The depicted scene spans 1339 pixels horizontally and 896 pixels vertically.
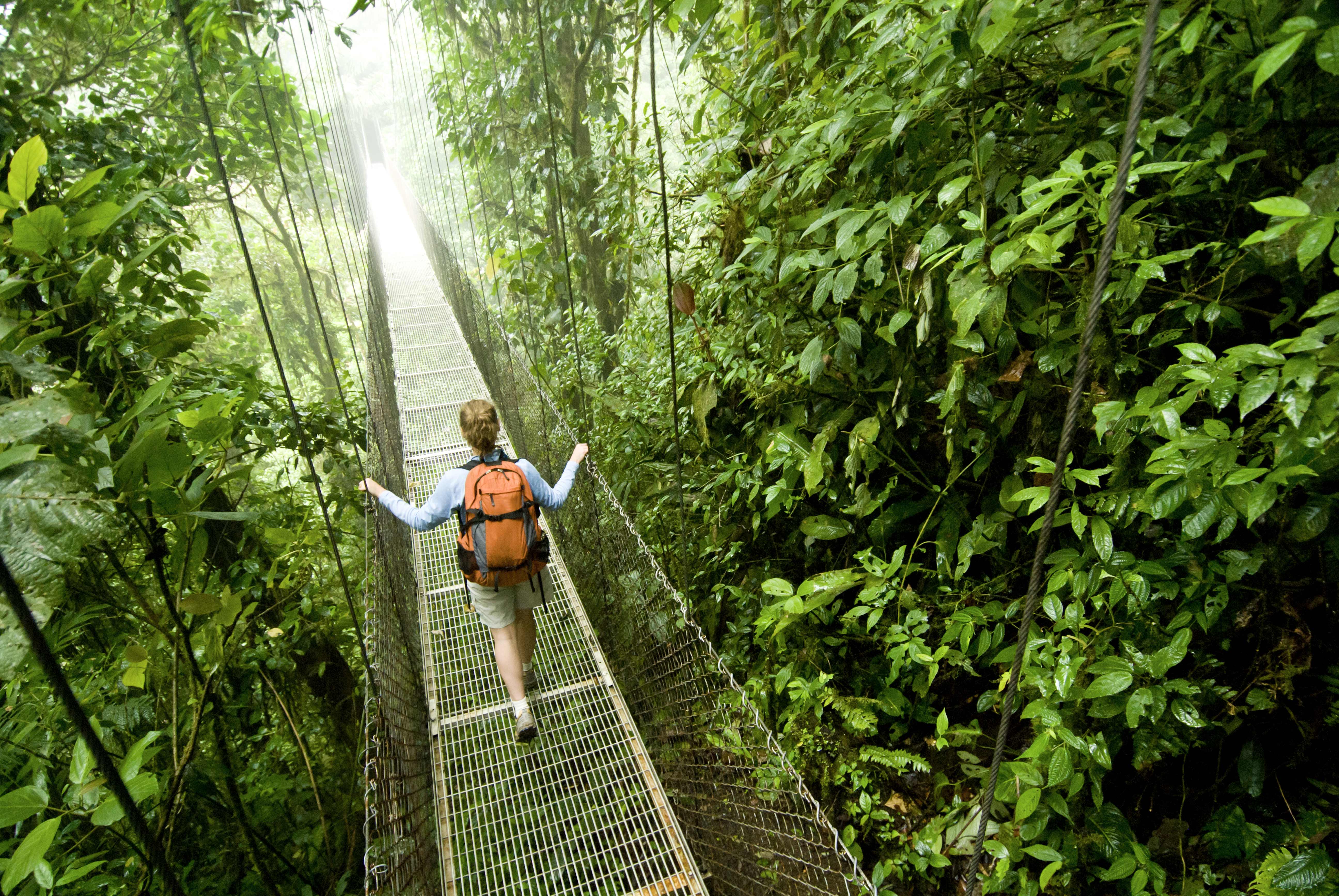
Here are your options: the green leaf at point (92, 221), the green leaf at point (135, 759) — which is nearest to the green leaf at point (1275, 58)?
the green leaf at point (92, 221)

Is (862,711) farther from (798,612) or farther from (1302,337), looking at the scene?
(1302,337)

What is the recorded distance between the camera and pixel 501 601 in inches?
71.4

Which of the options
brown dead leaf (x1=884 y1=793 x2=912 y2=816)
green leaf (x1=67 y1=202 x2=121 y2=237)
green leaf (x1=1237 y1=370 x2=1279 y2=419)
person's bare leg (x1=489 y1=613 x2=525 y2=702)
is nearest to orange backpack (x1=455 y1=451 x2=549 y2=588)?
person's bare leg (x1=489 y1=613 x2=525 y2=702)

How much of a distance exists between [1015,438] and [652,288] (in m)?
2.20

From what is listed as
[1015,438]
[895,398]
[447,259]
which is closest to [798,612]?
[895,398]

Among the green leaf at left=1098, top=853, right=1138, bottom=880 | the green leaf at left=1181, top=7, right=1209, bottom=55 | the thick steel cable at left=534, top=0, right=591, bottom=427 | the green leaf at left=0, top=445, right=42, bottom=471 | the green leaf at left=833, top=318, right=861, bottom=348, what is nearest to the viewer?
the green leaf at left=0, top=445, right=42, bottom=471

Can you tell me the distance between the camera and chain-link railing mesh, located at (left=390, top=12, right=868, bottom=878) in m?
1.24

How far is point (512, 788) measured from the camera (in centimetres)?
168

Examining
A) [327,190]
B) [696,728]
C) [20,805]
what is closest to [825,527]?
[696,728]

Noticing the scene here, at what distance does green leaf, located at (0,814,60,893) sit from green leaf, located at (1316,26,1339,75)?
1.49 metres

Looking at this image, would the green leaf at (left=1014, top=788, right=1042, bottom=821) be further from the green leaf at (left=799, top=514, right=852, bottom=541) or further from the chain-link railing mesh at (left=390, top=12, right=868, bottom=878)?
the green leaf at (left=799, top=514, right=852, bottom=541)

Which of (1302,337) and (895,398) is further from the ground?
(1302,337)

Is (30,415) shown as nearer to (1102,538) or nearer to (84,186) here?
(84,186)

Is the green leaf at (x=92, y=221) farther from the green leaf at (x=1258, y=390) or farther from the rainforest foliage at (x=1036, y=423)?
the green leaf at (x=1258, y=390)
